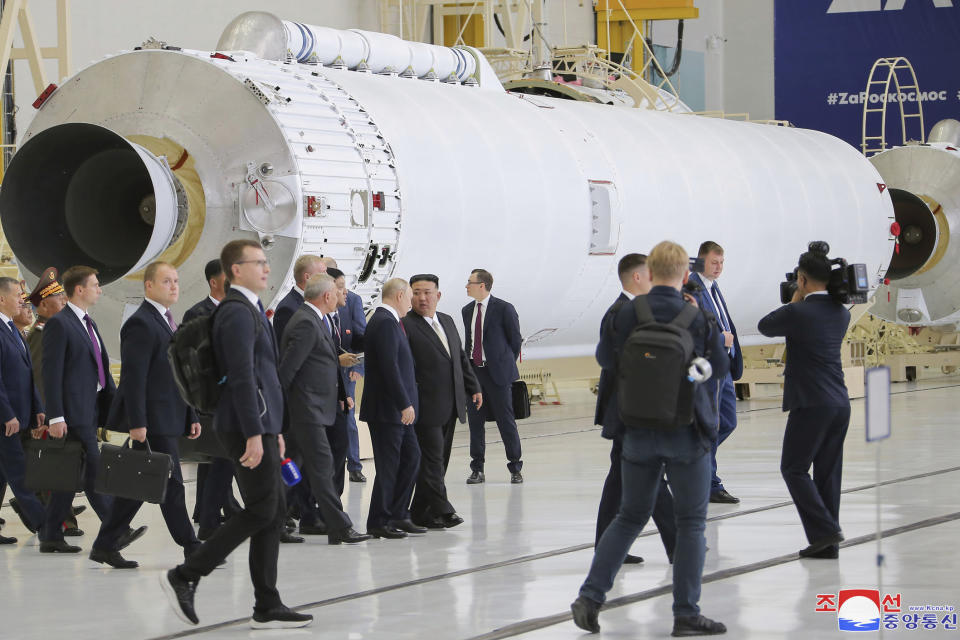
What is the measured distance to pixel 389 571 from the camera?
6805 millimetres

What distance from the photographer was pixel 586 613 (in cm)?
537

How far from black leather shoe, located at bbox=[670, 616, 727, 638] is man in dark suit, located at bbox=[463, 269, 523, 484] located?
483 centimetres

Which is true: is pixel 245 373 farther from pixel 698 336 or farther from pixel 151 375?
pixel 698 336

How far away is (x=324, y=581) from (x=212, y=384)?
4.69ft

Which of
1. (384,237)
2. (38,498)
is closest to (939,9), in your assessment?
(384,237)

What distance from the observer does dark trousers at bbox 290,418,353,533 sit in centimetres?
741

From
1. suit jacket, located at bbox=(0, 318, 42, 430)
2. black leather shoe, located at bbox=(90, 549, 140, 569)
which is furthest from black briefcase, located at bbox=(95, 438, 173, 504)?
suit jacket, located at bbox=(0, 318, 42, 430)

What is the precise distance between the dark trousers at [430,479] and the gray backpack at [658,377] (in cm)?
299

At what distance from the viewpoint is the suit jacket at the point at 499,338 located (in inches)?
404

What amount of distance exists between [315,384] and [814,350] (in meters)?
2.56

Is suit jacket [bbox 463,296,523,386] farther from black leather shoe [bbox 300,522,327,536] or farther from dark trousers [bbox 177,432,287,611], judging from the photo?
dark trousers [bbox 177,432,287,611]

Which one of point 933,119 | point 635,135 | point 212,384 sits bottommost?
point 212,384

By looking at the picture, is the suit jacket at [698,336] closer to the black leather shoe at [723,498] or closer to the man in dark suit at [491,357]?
the black leather shoe at [723,498]

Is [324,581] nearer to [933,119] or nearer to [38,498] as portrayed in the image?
[38,498]
